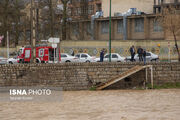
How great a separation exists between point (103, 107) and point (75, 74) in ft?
24.0

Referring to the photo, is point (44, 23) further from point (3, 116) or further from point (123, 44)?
point (3, 116)

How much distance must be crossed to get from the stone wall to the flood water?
1213 millimetres

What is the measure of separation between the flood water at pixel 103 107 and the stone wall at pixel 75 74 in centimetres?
121

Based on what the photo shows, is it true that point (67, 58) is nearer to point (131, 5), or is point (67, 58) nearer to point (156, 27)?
point (156, 27)

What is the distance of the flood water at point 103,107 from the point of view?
62.1 feet

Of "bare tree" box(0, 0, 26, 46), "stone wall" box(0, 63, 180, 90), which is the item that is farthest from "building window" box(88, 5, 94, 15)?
"stone wall" box(0, 63, 180, 90)

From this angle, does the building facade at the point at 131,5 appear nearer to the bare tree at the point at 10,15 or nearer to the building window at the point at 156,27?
the building window at the point at 156,27

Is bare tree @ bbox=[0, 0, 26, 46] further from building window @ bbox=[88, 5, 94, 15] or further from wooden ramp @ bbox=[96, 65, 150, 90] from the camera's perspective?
wooden ramp @ bbox=[96, 65, 150, 90]

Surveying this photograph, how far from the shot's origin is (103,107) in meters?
21.6

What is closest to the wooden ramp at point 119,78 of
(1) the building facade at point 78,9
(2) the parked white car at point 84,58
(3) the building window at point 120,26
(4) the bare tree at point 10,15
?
(2) the parked white car at point 84,58

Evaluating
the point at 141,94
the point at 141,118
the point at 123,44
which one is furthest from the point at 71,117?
the point at 123,44

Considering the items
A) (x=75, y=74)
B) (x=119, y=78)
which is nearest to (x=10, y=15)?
(x=75, y=74)

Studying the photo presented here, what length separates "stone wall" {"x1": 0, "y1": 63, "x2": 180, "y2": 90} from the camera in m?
28.0

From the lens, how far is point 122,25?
61750mm
